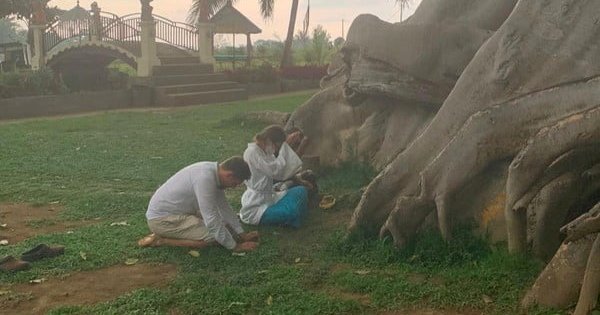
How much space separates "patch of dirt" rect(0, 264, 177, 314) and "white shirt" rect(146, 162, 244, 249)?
0.51 meters

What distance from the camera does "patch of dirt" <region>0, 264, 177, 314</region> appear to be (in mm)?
5391

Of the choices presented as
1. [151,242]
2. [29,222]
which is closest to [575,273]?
[151,242]

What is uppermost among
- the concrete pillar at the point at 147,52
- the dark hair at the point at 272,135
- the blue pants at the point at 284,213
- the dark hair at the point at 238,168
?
the concrete pillar at the point at 147,52

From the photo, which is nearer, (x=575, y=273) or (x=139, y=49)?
(x=575, y=273)

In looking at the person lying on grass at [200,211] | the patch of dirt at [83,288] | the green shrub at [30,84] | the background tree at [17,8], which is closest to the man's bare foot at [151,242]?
the person lying on grass at [200,211]

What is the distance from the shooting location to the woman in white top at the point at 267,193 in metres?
7.32

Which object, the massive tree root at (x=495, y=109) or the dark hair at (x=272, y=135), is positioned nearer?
the massive tree root at (x=495, y=109)

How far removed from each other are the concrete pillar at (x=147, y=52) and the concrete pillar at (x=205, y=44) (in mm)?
2007

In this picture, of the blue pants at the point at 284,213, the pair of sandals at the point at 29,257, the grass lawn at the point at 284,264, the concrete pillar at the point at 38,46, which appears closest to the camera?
the grass lawn at the point at 284,264

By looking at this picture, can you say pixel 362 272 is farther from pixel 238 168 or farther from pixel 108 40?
pixel 108 40

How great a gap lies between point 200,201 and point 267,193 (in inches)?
48.7

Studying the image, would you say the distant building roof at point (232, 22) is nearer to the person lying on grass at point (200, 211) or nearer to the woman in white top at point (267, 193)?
the woman in white top at point (267, 193)

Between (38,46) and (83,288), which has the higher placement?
(38,46)

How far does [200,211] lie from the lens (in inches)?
256
